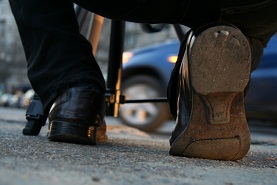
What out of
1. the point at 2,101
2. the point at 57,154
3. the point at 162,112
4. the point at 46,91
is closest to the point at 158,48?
the point at 162,112

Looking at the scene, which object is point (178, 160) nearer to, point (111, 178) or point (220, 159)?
point (220, 159)

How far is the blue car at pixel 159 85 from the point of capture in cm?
498

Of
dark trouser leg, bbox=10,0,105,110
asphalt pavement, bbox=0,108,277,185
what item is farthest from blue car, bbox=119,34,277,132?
asphalt pavement, bbox=0,108,277,185

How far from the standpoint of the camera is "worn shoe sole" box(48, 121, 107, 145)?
135cm

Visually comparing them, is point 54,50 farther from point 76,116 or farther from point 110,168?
point 110,168

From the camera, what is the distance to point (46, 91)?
57.1 inches

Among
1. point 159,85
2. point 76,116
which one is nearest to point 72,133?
point 76,116

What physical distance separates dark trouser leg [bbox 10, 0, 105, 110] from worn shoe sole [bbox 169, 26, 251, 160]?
363mm

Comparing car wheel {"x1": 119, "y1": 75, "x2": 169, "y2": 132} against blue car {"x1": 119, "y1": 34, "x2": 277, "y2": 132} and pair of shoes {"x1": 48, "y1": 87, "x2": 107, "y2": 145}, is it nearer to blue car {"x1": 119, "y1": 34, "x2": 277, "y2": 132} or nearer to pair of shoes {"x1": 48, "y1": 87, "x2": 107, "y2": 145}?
blue car {"x1": 119, "y1": 34, "x2": 277, "y2": 132}

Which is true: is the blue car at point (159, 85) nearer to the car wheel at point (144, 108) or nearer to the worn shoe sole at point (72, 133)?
the car wheel at point (144, 108)

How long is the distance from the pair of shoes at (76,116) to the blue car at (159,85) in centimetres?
364

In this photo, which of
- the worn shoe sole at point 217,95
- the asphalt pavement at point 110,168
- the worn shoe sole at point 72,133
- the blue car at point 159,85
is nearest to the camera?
the asphalt pavement at point 110,168

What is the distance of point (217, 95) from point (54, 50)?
0.55 metres

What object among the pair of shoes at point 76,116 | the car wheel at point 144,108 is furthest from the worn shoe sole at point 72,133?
the car wheel at point 144,108
